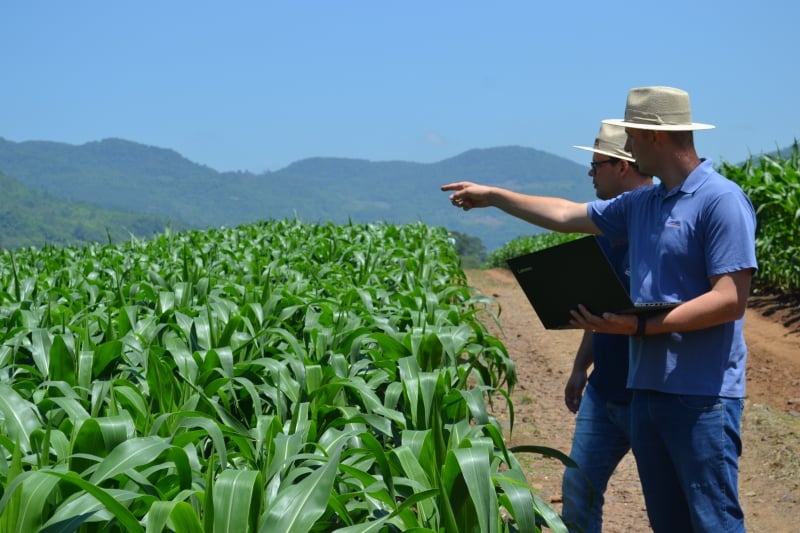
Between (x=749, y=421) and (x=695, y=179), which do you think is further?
(x=749, y=421)

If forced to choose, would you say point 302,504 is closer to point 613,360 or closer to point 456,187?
point 613,360

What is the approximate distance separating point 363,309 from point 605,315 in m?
1.96

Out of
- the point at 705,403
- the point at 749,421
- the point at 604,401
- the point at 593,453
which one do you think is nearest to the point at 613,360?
the point at 604,401

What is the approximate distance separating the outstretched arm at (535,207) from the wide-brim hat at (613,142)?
221 mm

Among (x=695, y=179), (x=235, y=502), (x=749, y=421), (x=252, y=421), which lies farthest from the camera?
(x=749, y=421)

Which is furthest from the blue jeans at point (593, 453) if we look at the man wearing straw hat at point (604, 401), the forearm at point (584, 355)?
the forearm at point (584, 355)

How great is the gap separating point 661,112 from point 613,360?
1.04 m

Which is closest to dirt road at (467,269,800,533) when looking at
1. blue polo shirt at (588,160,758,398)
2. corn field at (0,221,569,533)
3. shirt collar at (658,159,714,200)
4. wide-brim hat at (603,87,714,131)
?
corn field at (0,221,569,533)

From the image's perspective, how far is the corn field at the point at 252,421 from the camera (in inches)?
84.7

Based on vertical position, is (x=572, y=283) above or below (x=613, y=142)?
below

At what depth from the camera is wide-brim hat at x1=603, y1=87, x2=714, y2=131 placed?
3.08m

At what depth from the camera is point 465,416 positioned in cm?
331

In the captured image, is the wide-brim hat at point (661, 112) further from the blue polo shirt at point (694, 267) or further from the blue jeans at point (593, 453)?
the blue jeans at point (593, 453)

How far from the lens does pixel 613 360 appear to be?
12.3 feet
